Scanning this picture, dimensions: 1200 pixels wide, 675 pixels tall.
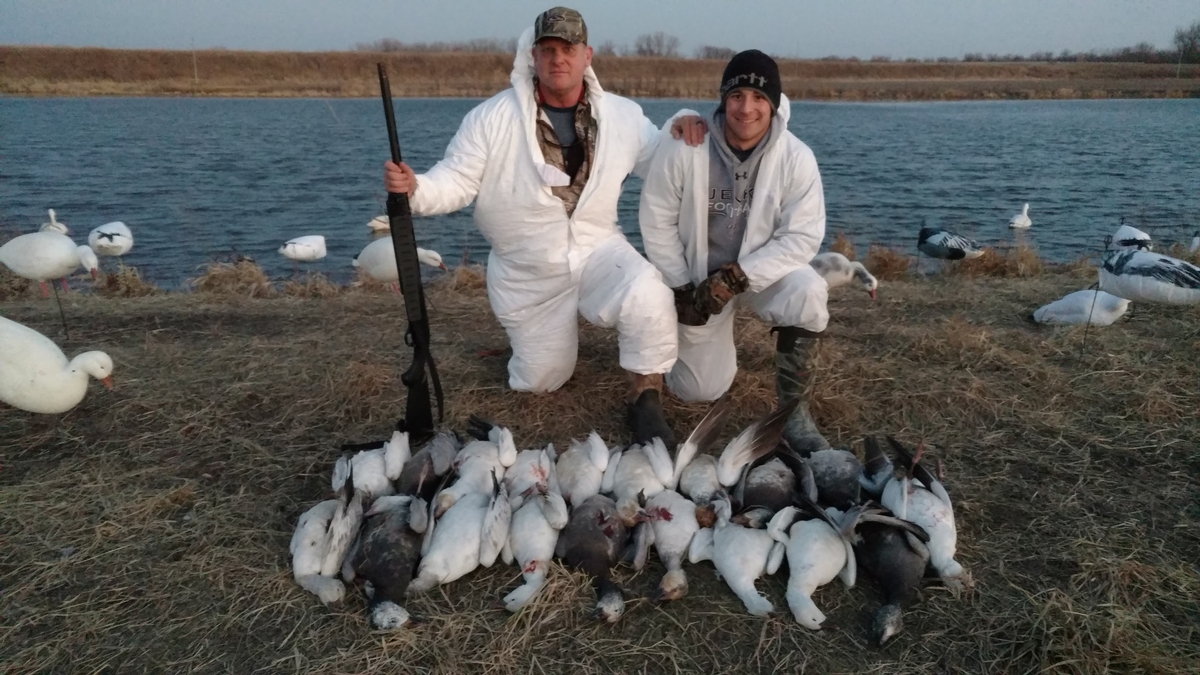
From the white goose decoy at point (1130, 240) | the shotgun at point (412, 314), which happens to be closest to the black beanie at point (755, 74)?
the shotgun at point (412, 314)

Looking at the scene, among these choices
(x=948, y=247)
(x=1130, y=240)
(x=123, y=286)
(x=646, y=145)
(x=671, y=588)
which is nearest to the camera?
(x=671, y=588)

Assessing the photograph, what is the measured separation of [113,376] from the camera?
456 centimetres

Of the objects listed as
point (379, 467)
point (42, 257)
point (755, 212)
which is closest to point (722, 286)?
point (755, 212)

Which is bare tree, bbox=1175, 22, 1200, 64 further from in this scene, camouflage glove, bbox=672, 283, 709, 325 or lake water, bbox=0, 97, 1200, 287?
camouflage glove, bbox=672, 283, 709, 325

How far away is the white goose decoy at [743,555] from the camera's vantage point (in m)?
2.71

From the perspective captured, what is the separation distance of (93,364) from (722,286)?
130 inches

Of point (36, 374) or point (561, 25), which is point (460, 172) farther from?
point (36, 374)

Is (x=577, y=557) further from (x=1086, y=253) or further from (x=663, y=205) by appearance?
(x=1086, y=253)

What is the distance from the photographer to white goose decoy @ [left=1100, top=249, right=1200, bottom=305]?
15.4ft

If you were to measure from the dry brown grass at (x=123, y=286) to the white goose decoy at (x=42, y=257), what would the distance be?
Result: 57.7 inches

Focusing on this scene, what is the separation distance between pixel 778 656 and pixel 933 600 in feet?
2.17

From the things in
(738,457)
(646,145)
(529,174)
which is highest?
(646,145)

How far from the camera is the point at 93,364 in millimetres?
3924

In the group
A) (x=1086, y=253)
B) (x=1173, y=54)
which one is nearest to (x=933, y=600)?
(x=1086, y=253)
